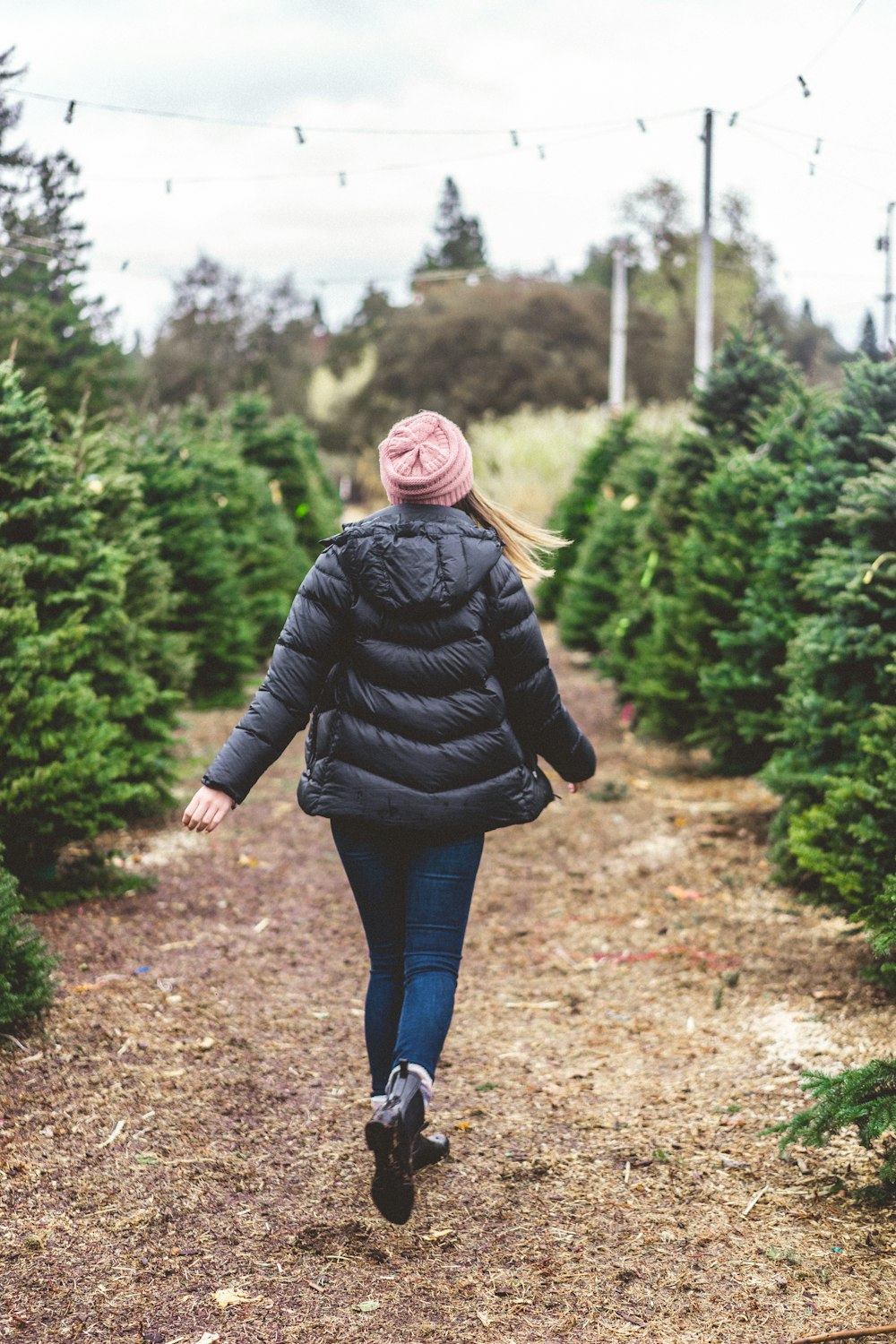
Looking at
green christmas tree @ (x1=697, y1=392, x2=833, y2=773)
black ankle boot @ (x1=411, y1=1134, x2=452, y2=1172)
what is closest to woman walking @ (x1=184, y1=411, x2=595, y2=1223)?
black ankle boot @ (x1=411, y1=1134, x2=452, y2=1172)

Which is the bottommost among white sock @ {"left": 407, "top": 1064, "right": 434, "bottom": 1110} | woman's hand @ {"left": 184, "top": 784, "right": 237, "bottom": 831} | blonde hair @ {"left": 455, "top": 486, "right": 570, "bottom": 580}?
white sock @ {"left": 407, "top": 1064, "right": 434, "bottom": 1110}

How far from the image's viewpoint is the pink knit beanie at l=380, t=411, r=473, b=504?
3184mm

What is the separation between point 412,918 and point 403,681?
24.1 inches

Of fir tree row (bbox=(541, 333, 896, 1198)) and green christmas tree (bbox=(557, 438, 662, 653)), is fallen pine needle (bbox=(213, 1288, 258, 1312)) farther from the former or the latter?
green christmas tree (bbox=(557, 438, 662, 653))

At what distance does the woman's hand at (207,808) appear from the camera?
3.02m

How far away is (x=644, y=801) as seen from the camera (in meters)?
8.38

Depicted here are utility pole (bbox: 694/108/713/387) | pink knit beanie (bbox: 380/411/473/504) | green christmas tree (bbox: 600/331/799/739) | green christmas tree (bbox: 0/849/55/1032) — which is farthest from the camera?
utility pole (bbox: 694/108/713/387)

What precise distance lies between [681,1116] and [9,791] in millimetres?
2829

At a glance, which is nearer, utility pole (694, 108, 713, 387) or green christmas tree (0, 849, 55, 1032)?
green christmas tree (0, 849, 55, 1032)

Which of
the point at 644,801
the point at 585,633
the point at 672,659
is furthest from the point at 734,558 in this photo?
the point at 585,633

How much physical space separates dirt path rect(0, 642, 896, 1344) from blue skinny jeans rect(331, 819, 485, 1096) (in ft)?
1.71

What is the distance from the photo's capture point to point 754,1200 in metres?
3.28

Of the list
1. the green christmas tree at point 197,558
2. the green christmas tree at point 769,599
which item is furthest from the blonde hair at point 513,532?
the green christmas tree at point 197,558

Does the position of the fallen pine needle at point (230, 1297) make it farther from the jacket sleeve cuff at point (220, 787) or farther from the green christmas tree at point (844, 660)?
the green christmas tree at point (844, 660)
